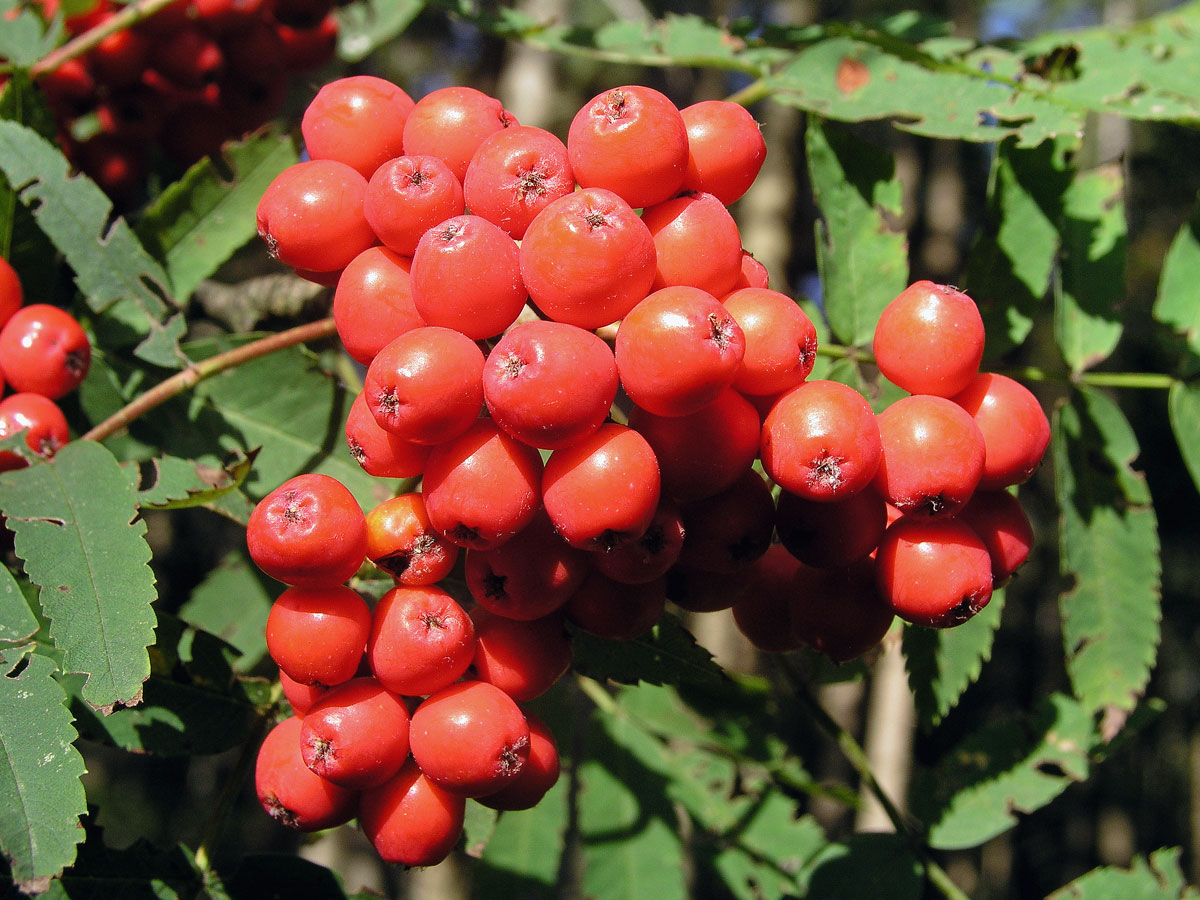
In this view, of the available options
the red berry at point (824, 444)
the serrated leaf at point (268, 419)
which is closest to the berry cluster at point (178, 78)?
the serrated leaf at point (268, 419)

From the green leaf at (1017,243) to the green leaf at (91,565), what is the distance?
1.65 m

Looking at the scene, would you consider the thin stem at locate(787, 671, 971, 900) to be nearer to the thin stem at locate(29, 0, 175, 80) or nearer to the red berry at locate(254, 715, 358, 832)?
the red berry at locate(254, 715, 358, 832)

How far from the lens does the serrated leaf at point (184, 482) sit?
4.72ft

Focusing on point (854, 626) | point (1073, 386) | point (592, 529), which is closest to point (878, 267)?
point (1073, 386)

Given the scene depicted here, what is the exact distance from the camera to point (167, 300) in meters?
1.87

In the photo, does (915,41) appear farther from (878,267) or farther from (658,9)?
(658,9)

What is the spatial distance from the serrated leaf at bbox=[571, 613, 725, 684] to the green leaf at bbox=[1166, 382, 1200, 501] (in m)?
1.17

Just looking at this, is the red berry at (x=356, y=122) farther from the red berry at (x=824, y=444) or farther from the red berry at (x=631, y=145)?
the red berry at (x=824, y=444)

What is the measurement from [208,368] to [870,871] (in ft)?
5.82

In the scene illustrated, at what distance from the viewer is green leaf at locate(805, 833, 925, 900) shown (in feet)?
6.60

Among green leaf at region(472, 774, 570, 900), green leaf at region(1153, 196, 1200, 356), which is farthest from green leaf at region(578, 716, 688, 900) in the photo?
green leaf at region(1153, 196, 1200, 356)

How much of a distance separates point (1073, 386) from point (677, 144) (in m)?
1.18

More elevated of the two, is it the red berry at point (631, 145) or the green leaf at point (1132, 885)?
the red berry at point (631, 145)

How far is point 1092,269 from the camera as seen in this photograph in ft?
6.53
